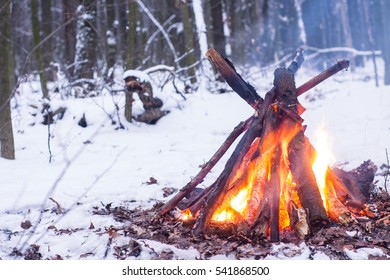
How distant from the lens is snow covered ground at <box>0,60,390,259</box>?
358cm

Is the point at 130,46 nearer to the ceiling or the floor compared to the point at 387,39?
nearer to the floor

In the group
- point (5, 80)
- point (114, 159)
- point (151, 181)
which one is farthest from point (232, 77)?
point (5, 80)

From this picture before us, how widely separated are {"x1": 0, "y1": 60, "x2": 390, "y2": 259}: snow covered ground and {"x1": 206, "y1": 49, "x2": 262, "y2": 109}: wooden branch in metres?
1.33

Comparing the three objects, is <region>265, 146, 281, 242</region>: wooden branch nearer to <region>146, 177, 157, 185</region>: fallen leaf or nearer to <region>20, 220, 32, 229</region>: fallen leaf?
<region>146, 177, 157, 185</region>: fallen leaf

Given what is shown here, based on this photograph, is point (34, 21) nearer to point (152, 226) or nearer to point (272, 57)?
point (152, 226)

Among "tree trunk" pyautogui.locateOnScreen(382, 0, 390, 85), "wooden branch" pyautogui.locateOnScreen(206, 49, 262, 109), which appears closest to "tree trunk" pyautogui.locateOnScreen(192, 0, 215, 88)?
"tree trunk" pyautogui.locateOnScreen(382, 0, 390, 85)

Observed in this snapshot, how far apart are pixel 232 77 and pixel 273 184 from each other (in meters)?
1.05

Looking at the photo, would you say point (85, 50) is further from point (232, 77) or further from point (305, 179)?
point (305, 179)

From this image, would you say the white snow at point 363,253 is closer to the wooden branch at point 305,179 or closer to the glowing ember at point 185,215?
the wooden branch at point 305,179

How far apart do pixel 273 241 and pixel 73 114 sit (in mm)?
6386

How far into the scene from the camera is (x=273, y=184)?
11.6ft

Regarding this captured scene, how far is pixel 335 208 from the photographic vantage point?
12.1 feet

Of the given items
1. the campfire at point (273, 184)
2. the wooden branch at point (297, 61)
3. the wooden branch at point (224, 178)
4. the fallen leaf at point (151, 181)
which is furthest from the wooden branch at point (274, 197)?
the fallen leaf at point (151, 181)

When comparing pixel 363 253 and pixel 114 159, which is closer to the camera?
pixel 363 253
